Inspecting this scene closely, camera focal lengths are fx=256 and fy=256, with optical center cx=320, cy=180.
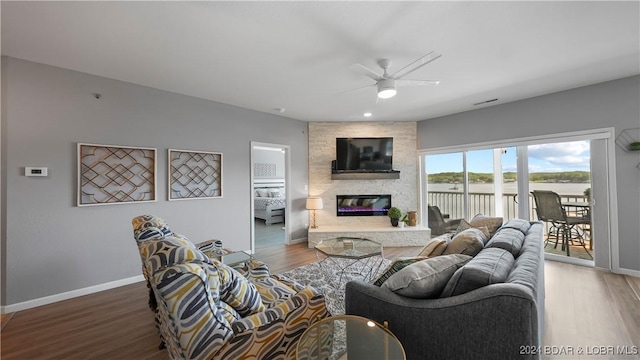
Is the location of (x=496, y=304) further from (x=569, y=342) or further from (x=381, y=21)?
(x=381, y=21)

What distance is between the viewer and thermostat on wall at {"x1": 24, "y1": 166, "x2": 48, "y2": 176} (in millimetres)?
2695

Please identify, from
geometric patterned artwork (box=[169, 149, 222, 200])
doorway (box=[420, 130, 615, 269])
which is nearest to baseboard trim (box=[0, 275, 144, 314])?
geometric patterned artwork (box=[169, 149, 222, 200])

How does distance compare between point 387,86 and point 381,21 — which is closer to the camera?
point 381,21

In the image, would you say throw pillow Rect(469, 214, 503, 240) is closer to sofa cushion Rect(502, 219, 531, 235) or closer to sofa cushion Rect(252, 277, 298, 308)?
sofa cushion Rect(502, 219, 531, 235)

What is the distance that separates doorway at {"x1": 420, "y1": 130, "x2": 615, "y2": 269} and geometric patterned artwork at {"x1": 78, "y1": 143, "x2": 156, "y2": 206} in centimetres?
521

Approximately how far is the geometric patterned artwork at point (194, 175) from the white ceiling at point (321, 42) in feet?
3.17

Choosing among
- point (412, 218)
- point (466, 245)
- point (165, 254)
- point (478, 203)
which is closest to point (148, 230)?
point (165, 254)

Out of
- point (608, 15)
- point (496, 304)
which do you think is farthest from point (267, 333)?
point (608, 15)

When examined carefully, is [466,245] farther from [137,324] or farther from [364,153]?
[364,153]

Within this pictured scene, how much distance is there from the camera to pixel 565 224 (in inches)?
159

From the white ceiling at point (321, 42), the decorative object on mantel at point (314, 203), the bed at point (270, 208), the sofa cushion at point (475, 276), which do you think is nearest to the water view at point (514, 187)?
the white ceiling at point (321, 42)

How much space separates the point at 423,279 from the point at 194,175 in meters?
3.63

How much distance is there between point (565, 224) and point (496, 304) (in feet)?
13.9

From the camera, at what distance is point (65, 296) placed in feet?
9.46
